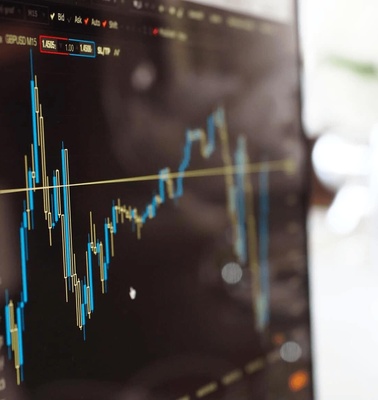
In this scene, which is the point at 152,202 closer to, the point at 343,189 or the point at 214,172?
the point at 214,172

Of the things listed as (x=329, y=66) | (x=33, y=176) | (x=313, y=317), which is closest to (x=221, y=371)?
(x=313, y=317)

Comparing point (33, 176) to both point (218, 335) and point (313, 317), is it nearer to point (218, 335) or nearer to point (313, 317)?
point (218, 335)

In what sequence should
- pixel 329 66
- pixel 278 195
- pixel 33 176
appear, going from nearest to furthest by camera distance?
1. pixel 33 176
2. pixel 278 195
3. pixel 329 66

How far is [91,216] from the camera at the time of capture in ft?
1.91

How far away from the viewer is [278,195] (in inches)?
32.2

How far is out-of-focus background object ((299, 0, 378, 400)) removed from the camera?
2.92 feet

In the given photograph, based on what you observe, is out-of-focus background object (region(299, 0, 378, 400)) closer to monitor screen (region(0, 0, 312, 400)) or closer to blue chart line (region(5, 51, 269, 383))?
monitor screen (region(0, 0, 312, 400))

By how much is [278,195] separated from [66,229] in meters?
0.35

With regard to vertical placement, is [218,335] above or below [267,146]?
below

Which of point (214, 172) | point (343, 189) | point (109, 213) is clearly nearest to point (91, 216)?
point (109, 213)

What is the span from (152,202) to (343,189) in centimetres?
38

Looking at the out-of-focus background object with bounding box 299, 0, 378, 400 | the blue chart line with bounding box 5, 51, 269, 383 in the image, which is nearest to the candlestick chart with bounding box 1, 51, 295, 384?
the blue chart line with bounding box 5, 51, 269, 383

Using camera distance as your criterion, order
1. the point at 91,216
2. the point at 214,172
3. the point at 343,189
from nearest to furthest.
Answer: the point at 91,216, the point at 214,172, the point at 343,189

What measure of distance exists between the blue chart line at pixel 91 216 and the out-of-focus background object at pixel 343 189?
0.15m
